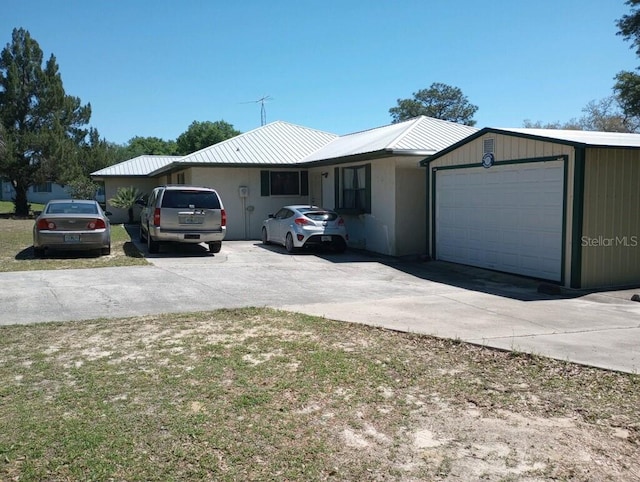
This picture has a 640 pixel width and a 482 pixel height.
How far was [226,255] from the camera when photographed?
1595 centimetres

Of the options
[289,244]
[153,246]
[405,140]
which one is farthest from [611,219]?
[153,246]

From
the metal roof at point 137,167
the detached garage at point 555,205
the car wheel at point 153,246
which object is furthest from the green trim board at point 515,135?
the metal roof at point 137,167

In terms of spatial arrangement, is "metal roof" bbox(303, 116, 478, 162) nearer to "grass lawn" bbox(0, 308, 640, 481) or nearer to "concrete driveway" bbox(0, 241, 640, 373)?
"concrete driveway" bbox(0, 241, 640, 373)

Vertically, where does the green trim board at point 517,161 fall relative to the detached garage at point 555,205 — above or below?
above

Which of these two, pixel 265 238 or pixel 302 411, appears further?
pixel 265 238

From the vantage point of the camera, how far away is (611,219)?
34.7ft

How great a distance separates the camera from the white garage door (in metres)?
10.9

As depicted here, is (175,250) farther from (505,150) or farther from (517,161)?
(517,161)

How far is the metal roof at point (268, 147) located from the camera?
20391 mm

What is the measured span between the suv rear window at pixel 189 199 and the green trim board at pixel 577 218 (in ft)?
29.9

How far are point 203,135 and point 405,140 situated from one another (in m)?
50.3

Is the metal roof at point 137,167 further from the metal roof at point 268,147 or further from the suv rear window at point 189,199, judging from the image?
the suv rear window at point 189,199

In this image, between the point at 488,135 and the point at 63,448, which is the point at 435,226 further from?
the point at 63,448

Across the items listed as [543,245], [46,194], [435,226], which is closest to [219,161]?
[435,226]
